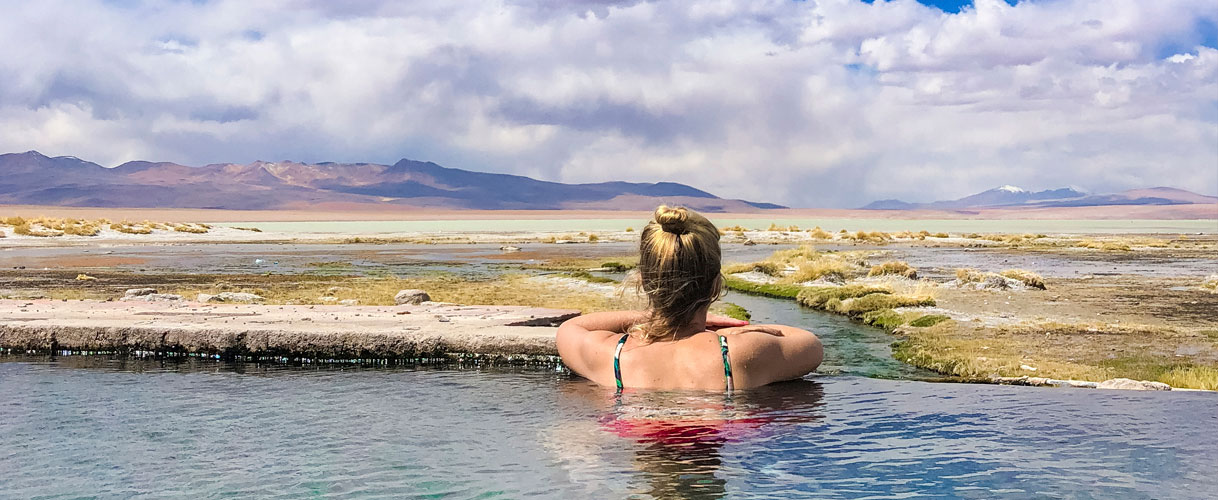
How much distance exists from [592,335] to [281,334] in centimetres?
438

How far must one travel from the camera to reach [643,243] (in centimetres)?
623

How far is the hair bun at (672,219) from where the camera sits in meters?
5.93

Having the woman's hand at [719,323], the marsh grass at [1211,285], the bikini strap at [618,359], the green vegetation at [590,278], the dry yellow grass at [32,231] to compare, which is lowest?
the green vegetation at [590,278]

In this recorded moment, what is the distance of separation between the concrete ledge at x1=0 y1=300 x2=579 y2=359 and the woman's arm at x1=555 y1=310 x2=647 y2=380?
2026mm

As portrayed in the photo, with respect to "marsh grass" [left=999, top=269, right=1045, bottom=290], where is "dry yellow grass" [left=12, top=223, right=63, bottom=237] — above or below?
above

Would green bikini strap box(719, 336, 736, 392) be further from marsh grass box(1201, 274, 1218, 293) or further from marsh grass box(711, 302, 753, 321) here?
marsh grass box(1201, 274, 1218, 293)

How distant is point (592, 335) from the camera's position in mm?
7418

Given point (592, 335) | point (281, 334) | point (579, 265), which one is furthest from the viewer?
point (579, 265)

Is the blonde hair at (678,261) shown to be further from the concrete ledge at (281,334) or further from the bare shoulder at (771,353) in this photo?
the concrete ledge at (281,334)

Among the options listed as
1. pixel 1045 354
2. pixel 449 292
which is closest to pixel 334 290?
pixel 449 292

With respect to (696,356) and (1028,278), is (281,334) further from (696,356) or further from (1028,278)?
(1028,278)

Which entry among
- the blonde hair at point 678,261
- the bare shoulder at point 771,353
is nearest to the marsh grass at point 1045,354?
the bare shoulder at point 771,353

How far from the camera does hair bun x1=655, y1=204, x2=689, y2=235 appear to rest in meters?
5.93

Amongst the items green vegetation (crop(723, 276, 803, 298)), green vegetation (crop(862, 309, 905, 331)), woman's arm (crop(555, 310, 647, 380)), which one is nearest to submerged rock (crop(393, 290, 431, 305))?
green vegetation (crop(862, 309, 905, 331))
